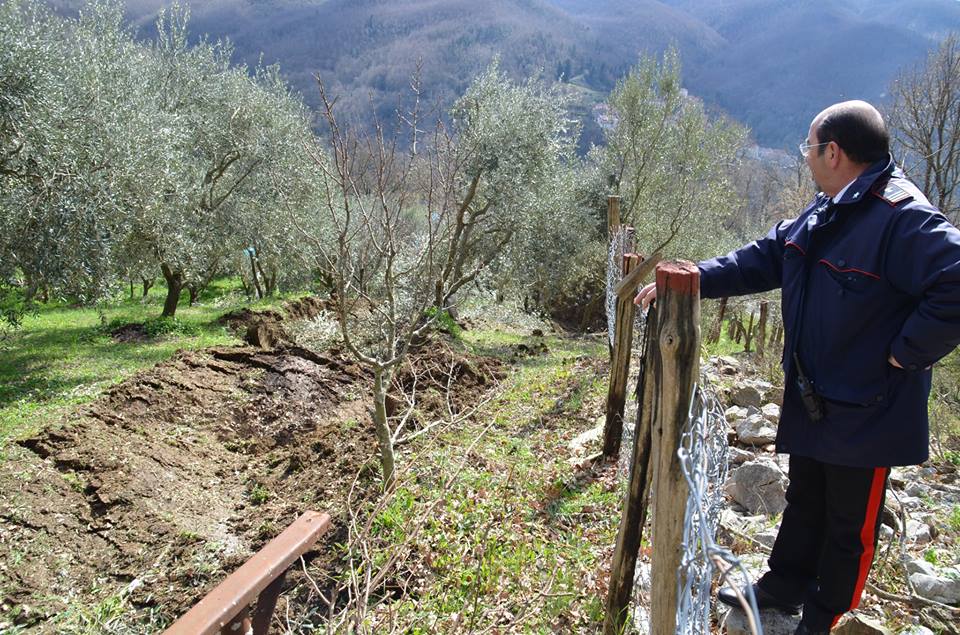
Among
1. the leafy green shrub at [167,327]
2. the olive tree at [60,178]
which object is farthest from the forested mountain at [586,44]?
the olive tree at [60,178]

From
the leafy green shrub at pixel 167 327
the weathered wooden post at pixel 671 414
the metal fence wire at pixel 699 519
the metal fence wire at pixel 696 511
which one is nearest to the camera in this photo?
the metal fence wire at pixel 699 519

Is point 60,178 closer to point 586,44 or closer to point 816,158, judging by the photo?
point 816,158

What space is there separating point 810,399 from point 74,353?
35.2 ft

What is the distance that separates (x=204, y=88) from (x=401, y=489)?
15.3 m

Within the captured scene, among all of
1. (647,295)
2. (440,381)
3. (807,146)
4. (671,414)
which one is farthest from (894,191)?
(440,381)

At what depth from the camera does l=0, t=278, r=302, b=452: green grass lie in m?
6.89

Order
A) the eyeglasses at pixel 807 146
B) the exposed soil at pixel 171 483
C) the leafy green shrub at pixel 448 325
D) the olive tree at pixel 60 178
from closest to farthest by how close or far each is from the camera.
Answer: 1. the eyeglasses at pixel 807 146
2. the exposed soil at pixel 171 483
3. the olive tree at pixel 60 178
4. the leafy green shrub at pixel 448 325

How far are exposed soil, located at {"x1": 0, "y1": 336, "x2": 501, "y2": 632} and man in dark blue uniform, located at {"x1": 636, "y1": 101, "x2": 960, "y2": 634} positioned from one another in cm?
295

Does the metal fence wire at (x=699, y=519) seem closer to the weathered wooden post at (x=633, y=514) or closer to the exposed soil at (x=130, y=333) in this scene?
the weathered wooden post at (x=633, y=514)

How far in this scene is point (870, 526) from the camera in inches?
89.9

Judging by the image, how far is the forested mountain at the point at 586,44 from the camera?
116875mm

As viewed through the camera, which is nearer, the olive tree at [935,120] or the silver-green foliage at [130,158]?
the silver-green foliage at [130,158]

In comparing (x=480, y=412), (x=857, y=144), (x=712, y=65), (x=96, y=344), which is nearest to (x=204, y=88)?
(x=96, y=344)

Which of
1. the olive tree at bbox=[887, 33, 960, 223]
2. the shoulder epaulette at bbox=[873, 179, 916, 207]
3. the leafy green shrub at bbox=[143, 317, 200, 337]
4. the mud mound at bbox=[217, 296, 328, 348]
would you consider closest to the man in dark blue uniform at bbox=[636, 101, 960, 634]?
the shoulder epaulette at bbox=[873, 179, 916, 207]
